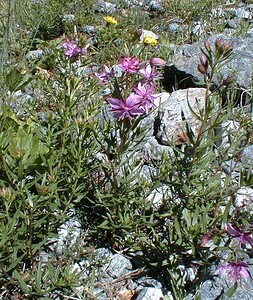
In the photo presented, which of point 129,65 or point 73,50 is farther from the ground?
point 129,65

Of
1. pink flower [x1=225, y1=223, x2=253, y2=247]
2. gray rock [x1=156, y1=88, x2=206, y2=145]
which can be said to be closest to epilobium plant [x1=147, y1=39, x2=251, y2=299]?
pink flower [x1=225, y1=223, x2=253, y2=247]

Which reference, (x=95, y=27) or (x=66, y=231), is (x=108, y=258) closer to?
(x=66, y=231)

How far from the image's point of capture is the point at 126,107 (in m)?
1.94

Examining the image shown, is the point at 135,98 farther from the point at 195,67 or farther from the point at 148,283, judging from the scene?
the point at 195,67

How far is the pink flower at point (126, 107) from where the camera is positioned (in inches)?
75.7

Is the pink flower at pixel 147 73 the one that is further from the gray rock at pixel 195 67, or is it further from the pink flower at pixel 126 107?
the gray rock at pixel 195 67

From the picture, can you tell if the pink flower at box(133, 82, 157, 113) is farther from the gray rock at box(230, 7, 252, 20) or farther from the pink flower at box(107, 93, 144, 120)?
the gray rock at box(230, 7, 252, 20)

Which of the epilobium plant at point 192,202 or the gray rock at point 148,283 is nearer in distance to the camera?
the epilobium plant at point 192,202

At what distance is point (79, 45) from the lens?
256cm

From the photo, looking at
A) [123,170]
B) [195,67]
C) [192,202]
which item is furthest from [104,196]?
[195,67]

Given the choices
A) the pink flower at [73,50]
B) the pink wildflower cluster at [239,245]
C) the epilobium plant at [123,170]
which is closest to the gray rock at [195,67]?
the pink flower at [73,50]

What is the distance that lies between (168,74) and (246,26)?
1.20m

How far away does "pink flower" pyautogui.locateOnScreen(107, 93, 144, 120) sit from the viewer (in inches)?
75.7

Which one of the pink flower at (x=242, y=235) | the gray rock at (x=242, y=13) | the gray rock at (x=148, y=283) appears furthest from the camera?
the gray rock at (x=242, y=13)
